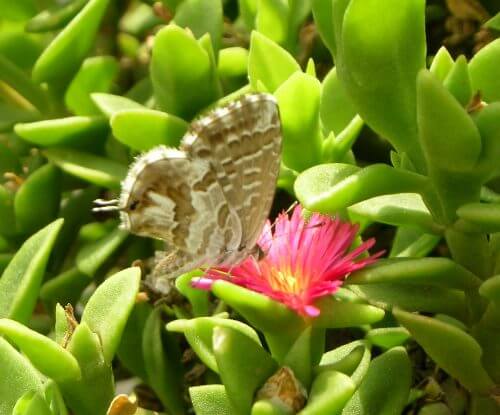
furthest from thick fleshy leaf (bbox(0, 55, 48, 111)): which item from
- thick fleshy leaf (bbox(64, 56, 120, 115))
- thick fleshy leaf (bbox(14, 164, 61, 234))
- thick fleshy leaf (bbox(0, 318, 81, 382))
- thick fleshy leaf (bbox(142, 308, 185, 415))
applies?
thick fleshy leaf (bbox(0, 318, 81, 382))

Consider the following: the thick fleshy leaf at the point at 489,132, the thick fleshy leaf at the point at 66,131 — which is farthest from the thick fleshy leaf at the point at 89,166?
the thick fleshy leaf at the point at 489,132

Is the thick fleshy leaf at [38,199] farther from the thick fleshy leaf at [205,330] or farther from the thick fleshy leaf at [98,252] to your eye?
the thick fleshy leaf at [205,330]

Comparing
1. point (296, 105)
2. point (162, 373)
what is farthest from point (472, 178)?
point (162, 373)

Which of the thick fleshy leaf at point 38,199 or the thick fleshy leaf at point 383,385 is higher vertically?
the thick fleshy leaf at point 38,199

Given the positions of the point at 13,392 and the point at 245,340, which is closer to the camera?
the point at 245,340

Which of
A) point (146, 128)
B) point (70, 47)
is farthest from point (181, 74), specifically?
point (70, 47)

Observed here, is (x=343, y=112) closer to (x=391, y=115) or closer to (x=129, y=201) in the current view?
(x=391, y=115)
